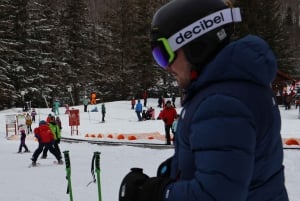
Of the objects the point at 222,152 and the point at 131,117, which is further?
the point at 131,117

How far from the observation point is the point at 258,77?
1.51 m

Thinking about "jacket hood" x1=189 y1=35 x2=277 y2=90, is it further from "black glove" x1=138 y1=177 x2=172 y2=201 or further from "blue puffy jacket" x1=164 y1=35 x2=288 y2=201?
"black glove" x1=138 y1=177 x2=172 y2=201

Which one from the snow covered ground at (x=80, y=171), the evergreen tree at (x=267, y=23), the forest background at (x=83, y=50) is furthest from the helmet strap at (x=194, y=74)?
the evergreen tree at (x=267, y=23)

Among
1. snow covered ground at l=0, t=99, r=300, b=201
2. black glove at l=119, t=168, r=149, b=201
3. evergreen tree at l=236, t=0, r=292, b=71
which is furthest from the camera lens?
evergreen tree at l=236, t=0, r=292, b=71

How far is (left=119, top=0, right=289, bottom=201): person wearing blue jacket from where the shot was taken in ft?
4.60

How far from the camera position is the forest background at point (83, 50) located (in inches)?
1873

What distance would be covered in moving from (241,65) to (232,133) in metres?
0.25

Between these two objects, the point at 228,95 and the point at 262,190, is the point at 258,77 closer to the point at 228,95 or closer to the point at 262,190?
the point at 228,95

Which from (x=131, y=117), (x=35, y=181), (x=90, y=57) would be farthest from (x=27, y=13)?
(x=35, y=181)

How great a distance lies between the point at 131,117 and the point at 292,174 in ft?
82.1

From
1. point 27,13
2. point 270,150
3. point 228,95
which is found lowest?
point 270,150

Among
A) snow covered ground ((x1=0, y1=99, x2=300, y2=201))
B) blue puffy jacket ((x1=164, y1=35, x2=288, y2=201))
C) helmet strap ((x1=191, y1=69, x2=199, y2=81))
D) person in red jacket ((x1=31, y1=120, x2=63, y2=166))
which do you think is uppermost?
helmet strap ((x1=191, y1=69, x2=199, y2=81))

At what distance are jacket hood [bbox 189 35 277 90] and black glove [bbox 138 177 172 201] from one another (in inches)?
13.8

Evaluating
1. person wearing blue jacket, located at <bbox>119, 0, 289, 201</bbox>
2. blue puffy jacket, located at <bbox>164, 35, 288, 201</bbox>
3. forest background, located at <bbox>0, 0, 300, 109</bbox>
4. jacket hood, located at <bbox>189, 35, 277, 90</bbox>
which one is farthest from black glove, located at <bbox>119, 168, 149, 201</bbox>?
forest background, located at <bbox>0, 0, 300, 109</bbox>
